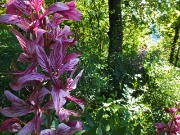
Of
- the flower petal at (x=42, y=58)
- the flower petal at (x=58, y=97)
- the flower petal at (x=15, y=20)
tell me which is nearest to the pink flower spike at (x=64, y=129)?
the flower petal at (x=58, y=97)

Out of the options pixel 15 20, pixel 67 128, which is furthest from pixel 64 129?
pixel 15 20

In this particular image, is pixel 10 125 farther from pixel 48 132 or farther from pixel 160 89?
pixel 160 89

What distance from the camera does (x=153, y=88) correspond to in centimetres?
761

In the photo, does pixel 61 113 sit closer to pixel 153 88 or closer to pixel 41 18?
pixel 41 18

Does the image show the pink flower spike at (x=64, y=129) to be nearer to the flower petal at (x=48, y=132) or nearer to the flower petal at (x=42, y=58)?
the flower petal at (x=48, y=132)

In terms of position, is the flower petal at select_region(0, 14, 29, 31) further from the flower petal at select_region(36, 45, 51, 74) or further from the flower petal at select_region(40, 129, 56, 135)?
the flower petal at select_region(40, 129, 56, 135)

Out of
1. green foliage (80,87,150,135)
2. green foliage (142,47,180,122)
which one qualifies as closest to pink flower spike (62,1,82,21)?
green foliage (80,87,150,135)


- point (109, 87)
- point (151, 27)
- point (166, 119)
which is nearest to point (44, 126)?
point (166, 119)

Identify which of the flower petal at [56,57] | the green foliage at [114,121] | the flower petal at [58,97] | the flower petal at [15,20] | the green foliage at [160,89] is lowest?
the green foliage at [160,89]

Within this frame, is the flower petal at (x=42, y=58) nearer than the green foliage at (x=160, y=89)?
Yes

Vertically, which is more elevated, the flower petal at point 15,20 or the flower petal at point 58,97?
the flower petal at point 15,20

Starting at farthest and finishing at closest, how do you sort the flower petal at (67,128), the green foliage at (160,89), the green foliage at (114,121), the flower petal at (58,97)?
the green foliage at (160,89) → the green foliage at (114,121) → the flower petal at (67,128) → the flower petal at (58,97)


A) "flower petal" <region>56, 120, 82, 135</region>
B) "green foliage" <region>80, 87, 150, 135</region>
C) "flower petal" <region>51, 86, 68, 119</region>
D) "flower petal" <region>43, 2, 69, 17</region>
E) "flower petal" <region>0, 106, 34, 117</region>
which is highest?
"flower petal" <region>43, 2, 69, 17</region>

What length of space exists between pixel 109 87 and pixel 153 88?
1340 millimetres
